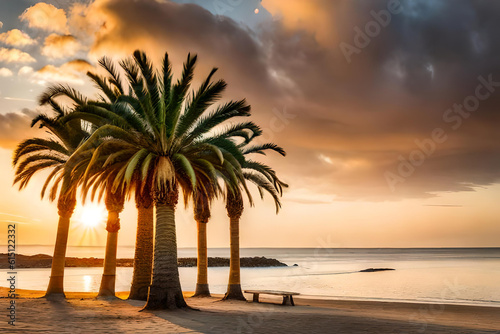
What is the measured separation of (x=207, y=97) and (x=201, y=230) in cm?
970

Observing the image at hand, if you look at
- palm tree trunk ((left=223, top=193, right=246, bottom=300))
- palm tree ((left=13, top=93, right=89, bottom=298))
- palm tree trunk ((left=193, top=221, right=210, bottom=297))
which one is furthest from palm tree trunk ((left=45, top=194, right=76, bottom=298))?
palm tree trunk ((left=223, top=193, right=246, bottom=300))

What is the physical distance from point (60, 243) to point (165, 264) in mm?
8122

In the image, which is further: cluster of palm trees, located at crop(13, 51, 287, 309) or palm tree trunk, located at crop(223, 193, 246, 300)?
palm tree trunk, located at crop(223, 193, 246, 300)

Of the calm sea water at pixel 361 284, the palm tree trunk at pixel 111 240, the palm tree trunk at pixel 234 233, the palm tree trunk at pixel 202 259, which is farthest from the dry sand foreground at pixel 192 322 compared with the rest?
the calm sea water at pixel 361 284

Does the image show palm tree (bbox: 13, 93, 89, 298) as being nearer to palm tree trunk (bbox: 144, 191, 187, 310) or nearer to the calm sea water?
palm tree trunk (bbox: 144, 191, 187, 310)

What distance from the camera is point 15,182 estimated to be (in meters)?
22.1

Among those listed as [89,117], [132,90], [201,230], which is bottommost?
[201,230]

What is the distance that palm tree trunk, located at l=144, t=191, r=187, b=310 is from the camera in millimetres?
15867

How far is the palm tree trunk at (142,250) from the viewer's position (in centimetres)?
2036

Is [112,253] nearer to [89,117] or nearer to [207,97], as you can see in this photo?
[89,117]

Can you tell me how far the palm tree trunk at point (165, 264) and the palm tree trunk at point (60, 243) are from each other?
22.9 ft

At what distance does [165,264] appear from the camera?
16219 mm

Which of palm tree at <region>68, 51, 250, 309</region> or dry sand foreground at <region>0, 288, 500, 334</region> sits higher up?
palm tree at <region>68, 51, 250, 309</region>

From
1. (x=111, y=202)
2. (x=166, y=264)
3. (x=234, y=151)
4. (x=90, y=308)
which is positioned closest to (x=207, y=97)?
(x=234, y=151)
